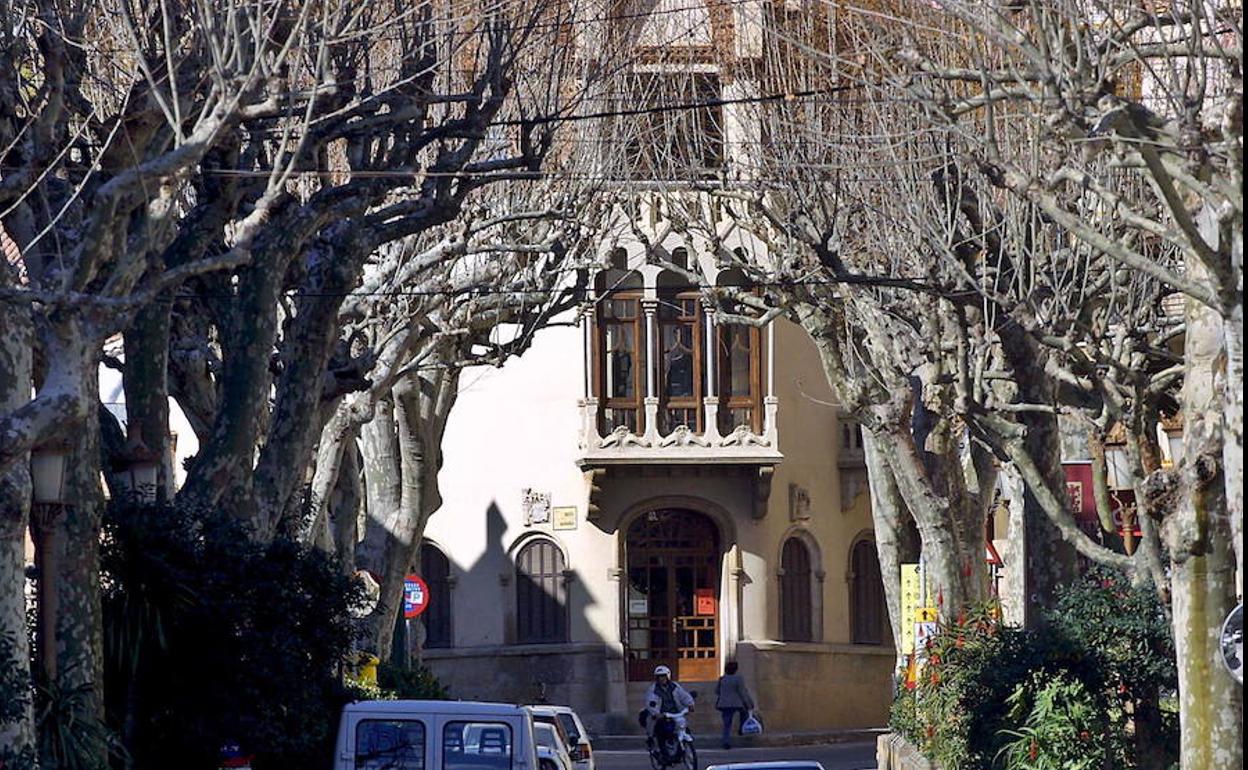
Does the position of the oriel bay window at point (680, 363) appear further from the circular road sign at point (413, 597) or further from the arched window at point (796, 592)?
the circular road sign at point (413, 597)

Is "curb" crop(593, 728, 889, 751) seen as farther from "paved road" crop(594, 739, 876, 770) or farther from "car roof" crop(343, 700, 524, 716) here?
"car roof" crop(343, 700, 524, 716)

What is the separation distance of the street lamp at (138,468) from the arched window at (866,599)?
2736 centimetres

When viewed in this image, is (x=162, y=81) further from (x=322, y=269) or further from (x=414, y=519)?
(x=414, y=519)

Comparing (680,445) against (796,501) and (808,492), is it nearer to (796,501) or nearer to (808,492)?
(796,501)

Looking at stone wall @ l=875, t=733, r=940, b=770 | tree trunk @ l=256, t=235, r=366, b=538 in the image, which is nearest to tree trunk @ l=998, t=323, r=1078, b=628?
stone wall @ l=875, t=733, r=940, b=770

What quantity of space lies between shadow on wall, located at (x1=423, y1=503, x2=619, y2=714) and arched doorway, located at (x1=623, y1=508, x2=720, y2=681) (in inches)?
33.4

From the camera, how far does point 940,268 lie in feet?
79.5

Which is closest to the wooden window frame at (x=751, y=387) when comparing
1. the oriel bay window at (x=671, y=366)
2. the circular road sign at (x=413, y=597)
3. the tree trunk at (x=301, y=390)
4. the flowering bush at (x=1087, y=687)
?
the oriel bay window at (x=671, y=366)

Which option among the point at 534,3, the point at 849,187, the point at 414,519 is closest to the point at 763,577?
the point at 414,519

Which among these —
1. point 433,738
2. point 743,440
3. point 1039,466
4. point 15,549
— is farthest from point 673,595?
point 15,549

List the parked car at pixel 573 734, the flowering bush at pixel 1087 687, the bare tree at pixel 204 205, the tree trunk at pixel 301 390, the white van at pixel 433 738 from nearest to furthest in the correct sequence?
Answer: the bare tree at pixel 204 205
the white van at pixel 433 738
the tree trunk at pixel 301 390
the flowering bush at pixel 1087 687
the parked car at pixel 573 734

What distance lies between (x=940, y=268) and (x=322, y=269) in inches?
260

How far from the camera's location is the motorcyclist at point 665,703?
110 ft

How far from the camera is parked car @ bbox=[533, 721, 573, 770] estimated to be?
2325cm
